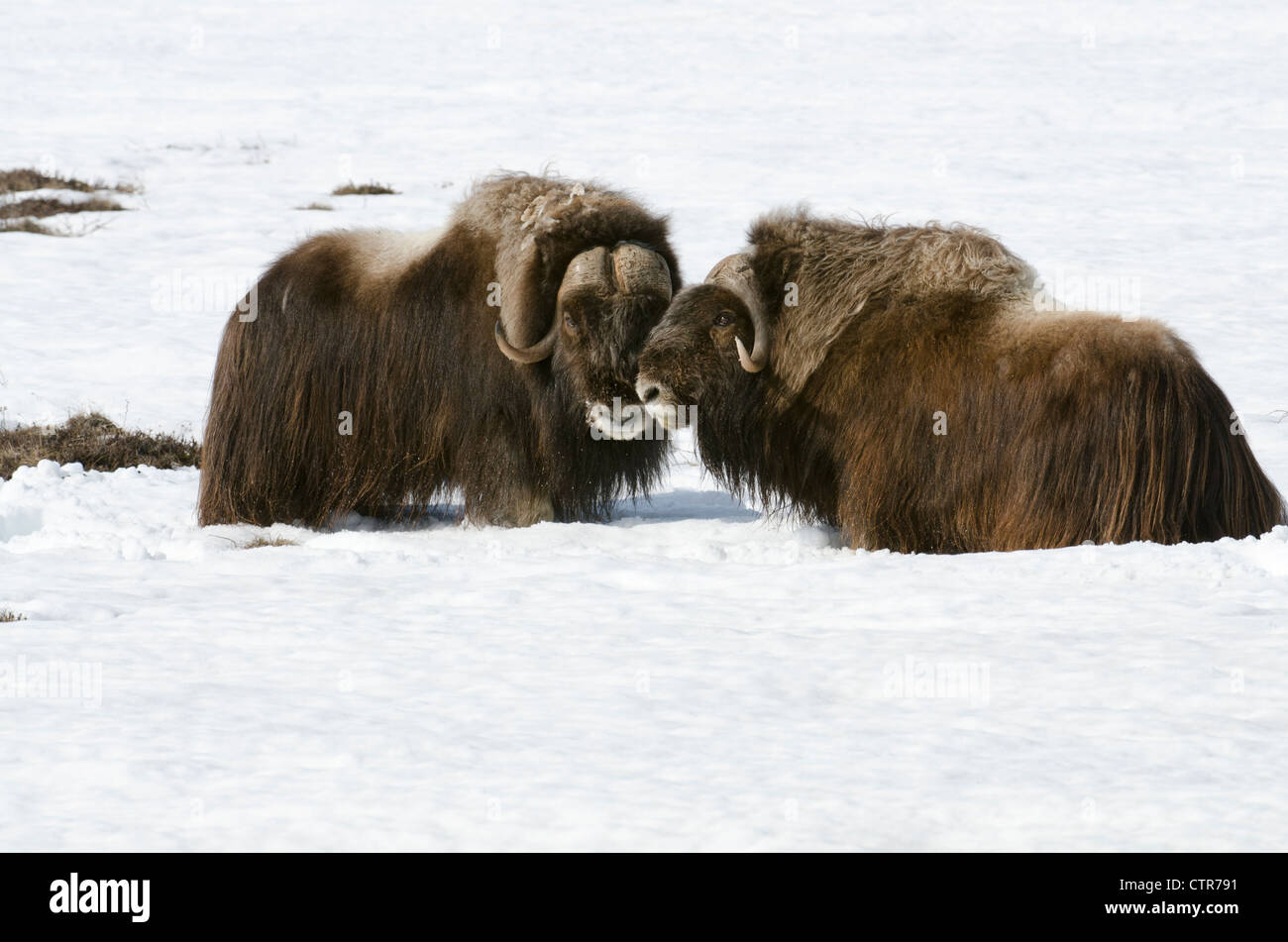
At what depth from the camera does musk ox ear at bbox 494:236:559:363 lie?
15.9ft

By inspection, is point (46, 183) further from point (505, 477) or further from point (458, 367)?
point (505, 477)

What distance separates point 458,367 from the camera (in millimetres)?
4984

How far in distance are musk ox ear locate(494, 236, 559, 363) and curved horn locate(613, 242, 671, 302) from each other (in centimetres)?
24

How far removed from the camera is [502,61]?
19.3m

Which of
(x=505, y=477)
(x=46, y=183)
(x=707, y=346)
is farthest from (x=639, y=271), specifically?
(x=46, y=183)

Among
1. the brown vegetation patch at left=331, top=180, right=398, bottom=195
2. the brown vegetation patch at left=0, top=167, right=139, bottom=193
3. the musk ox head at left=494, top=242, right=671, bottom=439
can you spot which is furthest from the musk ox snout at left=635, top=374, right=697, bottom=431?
the brown vegetation patch at left=0, top=167, right=139, bottom=193

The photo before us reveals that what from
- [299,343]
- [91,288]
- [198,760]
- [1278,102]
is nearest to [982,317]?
[299,343]

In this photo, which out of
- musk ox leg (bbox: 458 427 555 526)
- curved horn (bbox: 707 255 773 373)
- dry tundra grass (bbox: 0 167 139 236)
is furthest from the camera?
dry tundra grass (bbox: 0 167 139 236)

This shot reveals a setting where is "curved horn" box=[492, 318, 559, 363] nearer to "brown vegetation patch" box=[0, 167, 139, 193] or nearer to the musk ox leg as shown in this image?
the musk ox leg

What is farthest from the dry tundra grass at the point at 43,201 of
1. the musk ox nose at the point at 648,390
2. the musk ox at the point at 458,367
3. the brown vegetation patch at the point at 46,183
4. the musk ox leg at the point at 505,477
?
the musk ox nose at the point at 648,390

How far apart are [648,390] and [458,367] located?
700mm

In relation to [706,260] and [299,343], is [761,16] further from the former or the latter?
[299,343]

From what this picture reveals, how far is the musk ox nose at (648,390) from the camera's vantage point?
15.2 ft

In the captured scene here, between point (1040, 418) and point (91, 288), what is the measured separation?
7.47m
